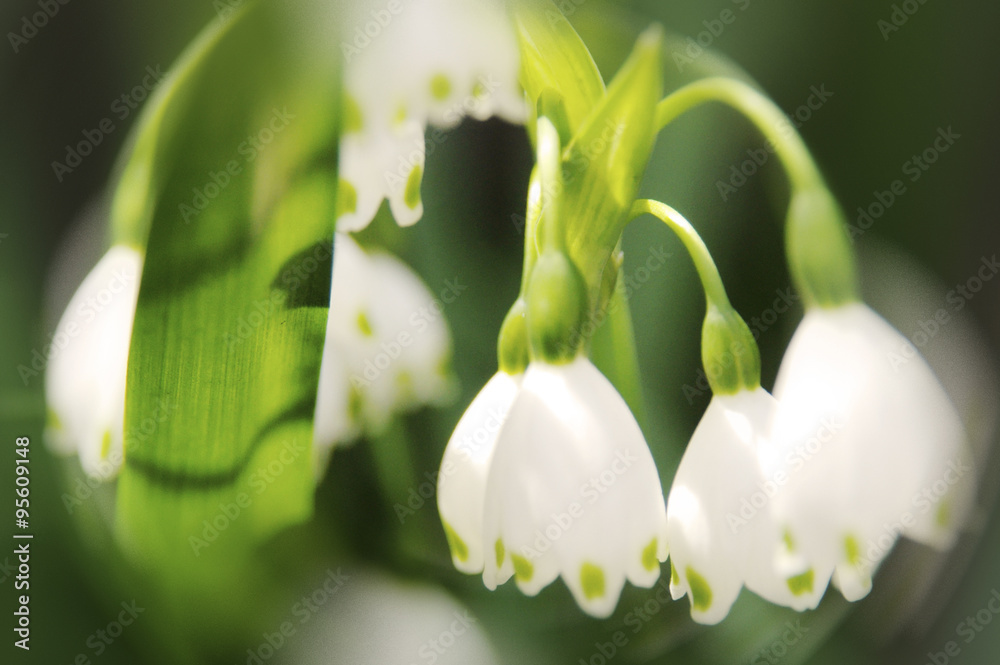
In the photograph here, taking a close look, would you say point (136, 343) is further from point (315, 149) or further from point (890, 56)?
point (890, 56)

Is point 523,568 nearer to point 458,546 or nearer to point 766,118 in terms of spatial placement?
point 458,546

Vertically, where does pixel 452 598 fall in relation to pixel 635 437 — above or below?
below

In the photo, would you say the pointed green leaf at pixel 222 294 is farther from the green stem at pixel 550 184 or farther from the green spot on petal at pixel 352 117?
the green stem at pixel 550 184

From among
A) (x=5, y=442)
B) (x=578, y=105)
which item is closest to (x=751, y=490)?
(x=578, y=105)

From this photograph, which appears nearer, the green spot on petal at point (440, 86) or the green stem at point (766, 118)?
the green stem at point (766, 118)

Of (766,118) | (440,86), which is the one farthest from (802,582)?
(440,86)

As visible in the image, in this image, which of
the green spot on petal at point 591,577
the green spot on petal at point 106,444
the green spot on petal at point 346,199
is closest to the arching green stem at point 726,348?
the green spot on petal at point 591,577
